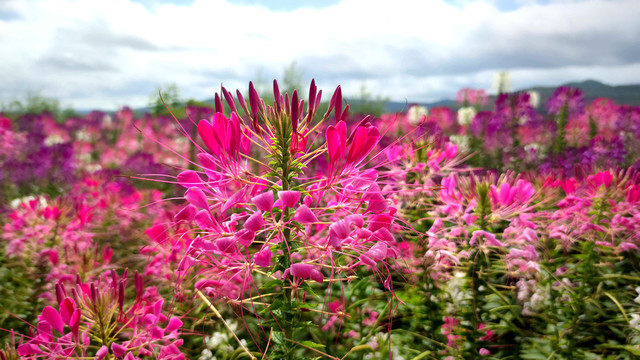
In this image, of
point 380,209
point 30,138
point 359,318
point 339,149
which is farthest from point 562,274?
point 30,138

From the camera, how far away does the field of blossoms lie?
1.09 metres

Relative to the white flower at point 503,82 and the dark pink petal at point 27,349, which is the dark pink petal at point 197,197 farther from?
the white flower at point 503,82

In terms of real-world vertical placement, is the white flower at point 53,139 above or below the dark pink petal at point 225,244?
below

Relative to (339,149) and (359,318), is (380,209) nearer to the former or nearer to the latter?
(339,149)

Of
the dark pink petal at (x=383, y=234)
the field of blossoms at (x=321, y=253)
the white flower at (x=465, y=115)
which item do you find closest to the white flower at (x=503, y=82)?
the white flower at (x=465, y=115)

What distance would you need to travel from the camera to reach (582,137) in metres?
5.80

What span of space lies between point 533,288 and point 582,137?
15.6 feet

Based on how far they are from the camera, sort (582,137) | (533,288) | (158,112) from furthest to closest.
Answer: (158,112), (582,137), (533,288)

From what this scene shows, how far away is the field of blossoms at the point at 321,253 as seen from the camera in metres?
1.09

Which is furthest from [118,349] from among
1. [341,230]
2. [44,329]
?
[341,230]

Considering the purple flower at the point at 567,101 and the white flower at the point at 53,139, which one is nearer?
the purple flower at the point at 567,101

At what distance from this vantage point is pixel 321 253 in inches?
52.2

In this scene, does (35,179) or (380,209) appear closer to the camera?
(380,209)

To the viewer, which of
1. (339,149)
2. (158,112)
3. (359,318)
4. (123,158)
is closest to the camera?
(339,149)
